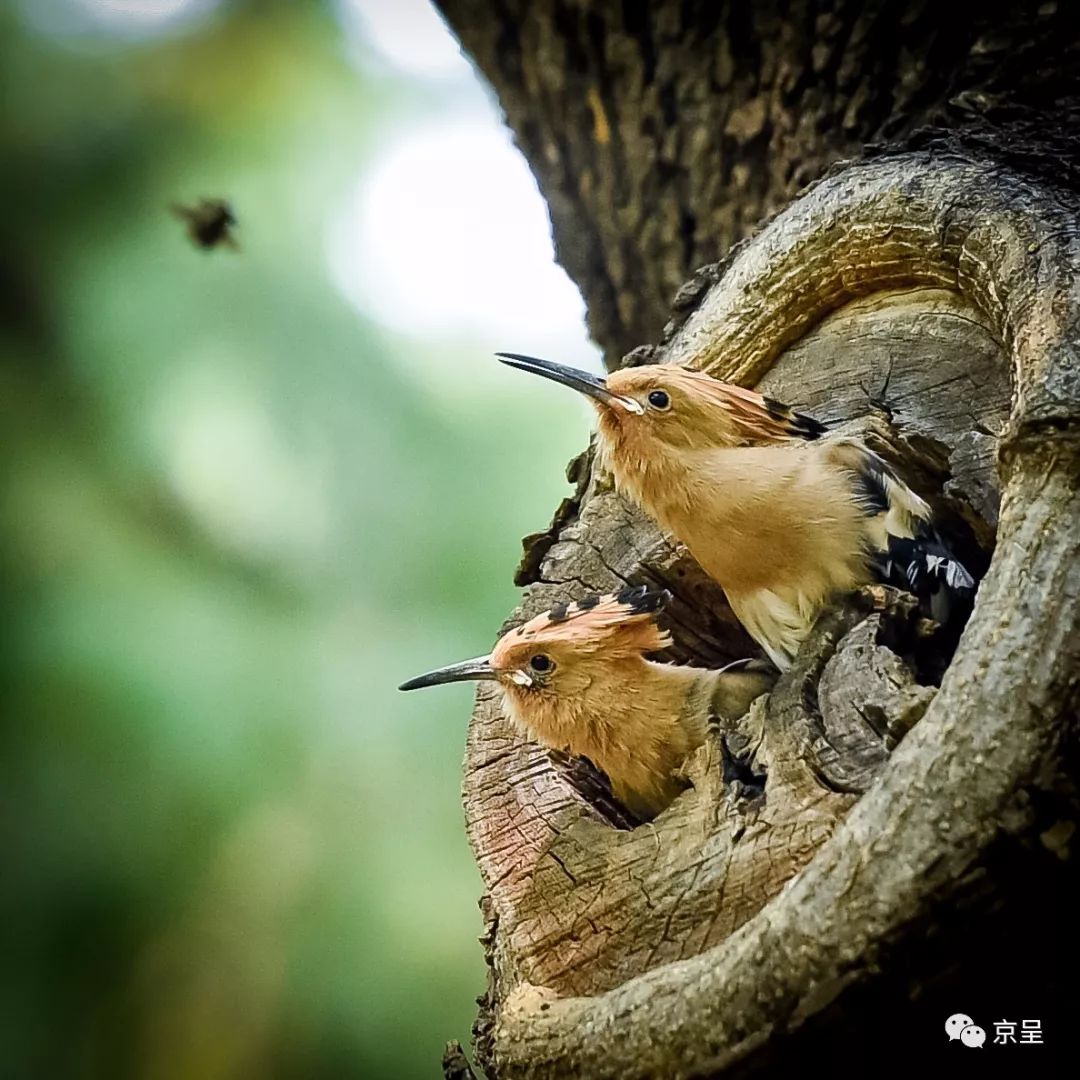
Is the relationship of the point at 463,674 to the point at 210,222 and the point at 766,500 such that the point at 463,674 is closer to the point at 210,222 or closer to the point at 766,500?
the point at 766,500

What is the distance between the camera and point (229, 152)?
2.46 meters

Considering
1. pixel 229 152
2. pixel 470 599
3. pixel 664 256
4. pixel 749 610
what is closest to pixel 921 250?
pixel 749 610

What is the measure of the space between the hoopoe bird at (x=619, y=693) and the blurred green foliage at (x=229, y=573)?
835 mm

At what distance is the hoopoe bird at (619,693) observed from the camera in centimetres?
121

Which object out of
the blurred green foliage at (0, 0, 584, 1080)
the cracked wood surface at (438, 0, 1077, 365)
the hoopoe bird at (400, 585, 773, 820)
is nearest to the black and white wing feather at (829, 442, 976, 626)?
the hoopoe bird at (400, 585, 773, 820)

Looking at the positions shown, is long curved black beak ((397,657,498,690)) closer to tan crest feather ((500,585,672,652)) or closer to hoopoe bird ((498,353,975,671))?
tan crest feather ((500,585,672,652))

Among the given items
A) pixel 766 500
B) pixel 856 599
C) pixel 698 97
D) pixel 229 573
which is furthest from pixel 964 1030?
pixel 229 573

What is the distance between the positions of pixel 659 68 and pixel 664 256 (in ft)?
0.97

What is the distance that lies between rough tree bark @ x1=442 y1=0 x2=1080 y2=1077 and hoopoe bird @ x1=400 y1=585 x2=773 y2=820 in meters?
0.06

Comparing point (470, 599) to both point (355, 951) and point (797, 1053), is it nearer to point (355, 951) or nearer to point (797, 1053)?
point (355, 951)

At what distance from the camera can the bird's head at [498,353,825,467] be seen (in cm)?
123

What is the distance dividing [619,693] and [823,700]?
0.28m

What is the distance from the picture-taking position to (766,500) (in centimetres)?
117

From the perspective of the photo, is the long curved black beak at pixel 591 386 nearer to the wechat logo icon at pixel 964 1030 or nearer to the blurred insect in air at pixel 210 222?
the wechat logo icon at pixel 964 1030
